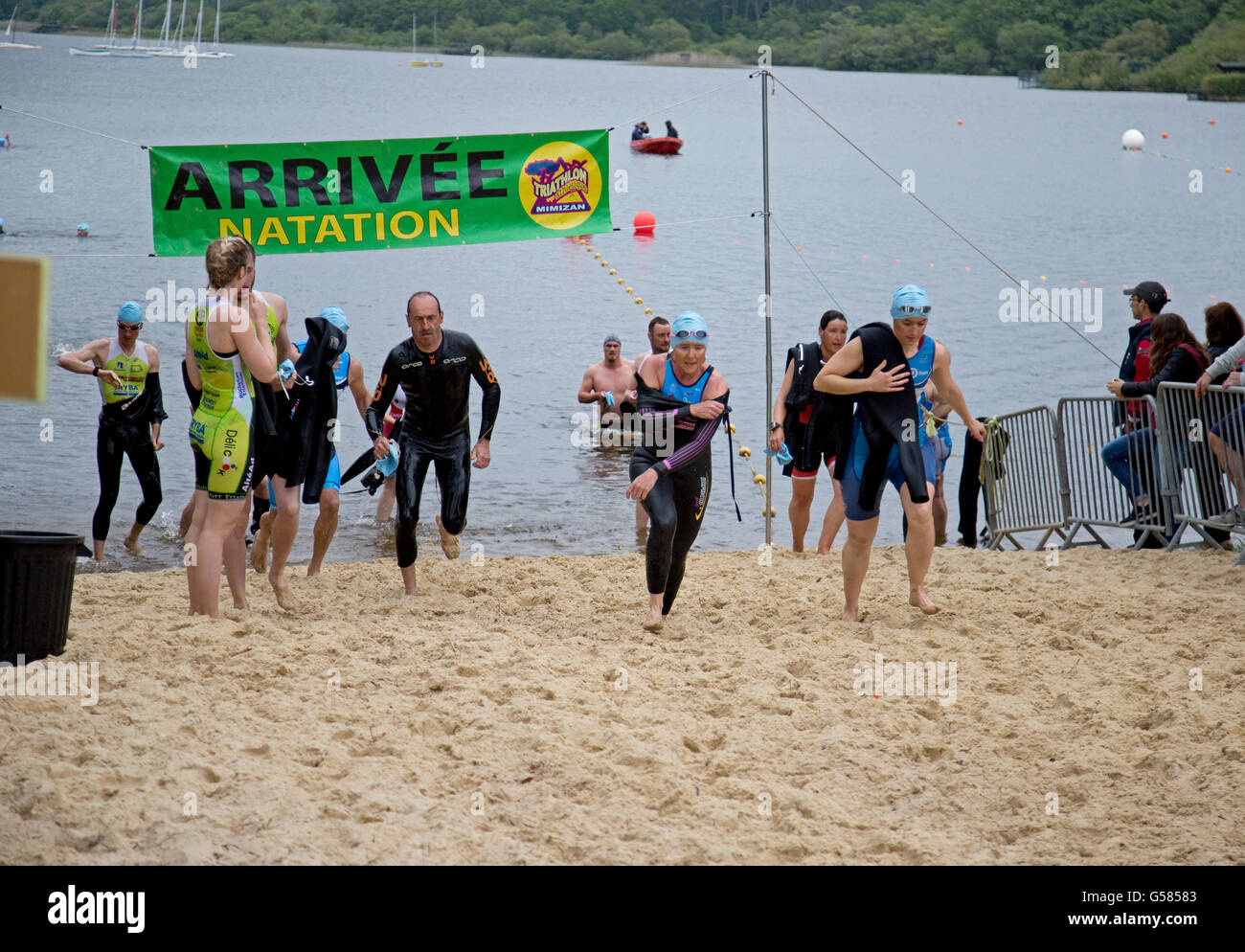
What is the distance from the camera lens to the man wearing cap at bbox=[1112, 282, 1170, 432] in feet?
28.7

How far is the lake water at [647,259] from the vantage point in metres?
12.9

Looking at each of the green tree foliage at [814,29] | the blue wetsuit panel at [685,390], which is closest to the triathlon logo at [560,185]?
the blue wetsuit panel at [685,390]

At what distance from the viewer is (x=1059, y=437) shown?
945 cm

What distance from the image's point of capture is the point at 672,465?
6832mm

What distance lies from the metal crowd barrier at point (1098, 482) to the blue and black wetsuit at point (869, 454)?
269cm

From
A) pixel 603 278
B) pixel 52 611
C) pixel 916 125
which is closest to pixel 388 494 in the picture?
pixel 52 611

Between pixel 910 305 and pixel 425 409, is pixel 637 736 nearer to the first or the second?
pixel 910 305

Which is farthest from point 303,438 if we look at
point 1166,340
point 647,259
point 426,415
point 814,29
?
point 814,29

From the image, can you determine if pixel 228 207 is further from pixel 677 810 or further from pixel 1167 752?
pixel 1167 752

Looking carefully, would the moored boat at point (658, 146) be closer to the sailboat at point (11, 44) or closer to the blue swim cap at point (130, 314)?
the blue swim cap at point (130, 314)

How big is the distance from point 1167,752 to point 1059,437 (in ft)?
15.4

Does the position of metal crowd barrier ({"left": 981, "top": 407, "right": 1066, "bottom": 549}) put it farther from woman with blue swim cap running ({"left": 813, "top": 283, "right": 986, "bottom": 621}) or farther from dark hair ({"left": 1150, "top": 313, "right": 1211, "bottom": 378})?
woman with blue swim cap running ({"left": 813, "top": 283, "right": 986, "bottom": 621})

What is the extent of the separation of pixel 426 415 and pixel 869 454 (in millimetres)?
2686

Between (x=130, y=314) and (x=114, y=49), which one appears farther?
(x=114, y=49)
